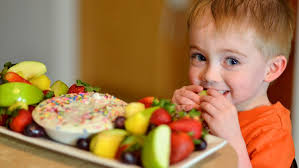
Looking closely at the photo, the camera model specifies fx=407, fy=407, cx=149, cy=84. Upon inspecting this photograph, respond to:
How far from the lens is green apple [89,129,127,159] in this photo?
816mm

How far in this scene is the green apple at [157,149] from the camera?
734 millimetres

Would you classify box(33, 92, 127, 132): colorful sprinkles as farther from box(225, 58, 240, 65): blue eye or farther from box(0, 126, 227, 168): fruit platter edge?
box(225, 58, 240, 65): blue eye

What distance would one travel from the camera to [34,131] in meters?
0.92

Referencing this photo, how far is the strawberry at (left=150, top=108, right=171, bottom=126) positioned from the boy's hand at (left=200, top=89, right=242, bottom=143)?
297 mm

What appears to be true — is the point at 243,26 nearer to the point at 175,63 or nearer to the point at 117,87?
the point at 175,63

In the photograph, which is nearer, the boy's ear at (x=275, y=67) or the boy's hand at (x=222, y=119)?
the boy's hand at (x=222, y=119)

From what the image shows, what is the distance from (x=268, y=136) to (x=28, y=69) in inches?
29.8

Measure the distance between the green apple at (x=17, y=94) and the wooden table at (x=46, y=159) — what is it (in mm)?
115

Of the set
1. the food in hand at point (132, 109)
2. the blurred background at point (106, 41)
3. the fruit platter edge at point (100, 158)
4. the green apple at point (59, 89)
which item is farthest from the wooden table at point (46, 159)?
the blurred background at point (106, 41)

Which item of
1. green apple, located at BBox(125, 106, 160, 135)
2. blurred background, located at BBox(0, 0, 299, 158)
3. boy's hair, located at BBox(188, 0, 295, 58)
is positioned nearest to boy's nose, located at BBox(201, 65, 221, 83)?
boy's hair, located at BBox(188, 0, 295, 58)

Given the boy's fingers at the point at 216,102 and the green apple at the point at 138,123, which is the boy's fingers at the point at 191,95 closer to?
the boy's fingers at the point at 216,102

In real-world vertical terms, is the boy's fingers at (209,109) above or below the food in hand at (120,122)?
below

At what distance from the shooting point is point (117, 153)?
0.80 meters

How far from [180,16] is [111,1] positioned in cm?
97
